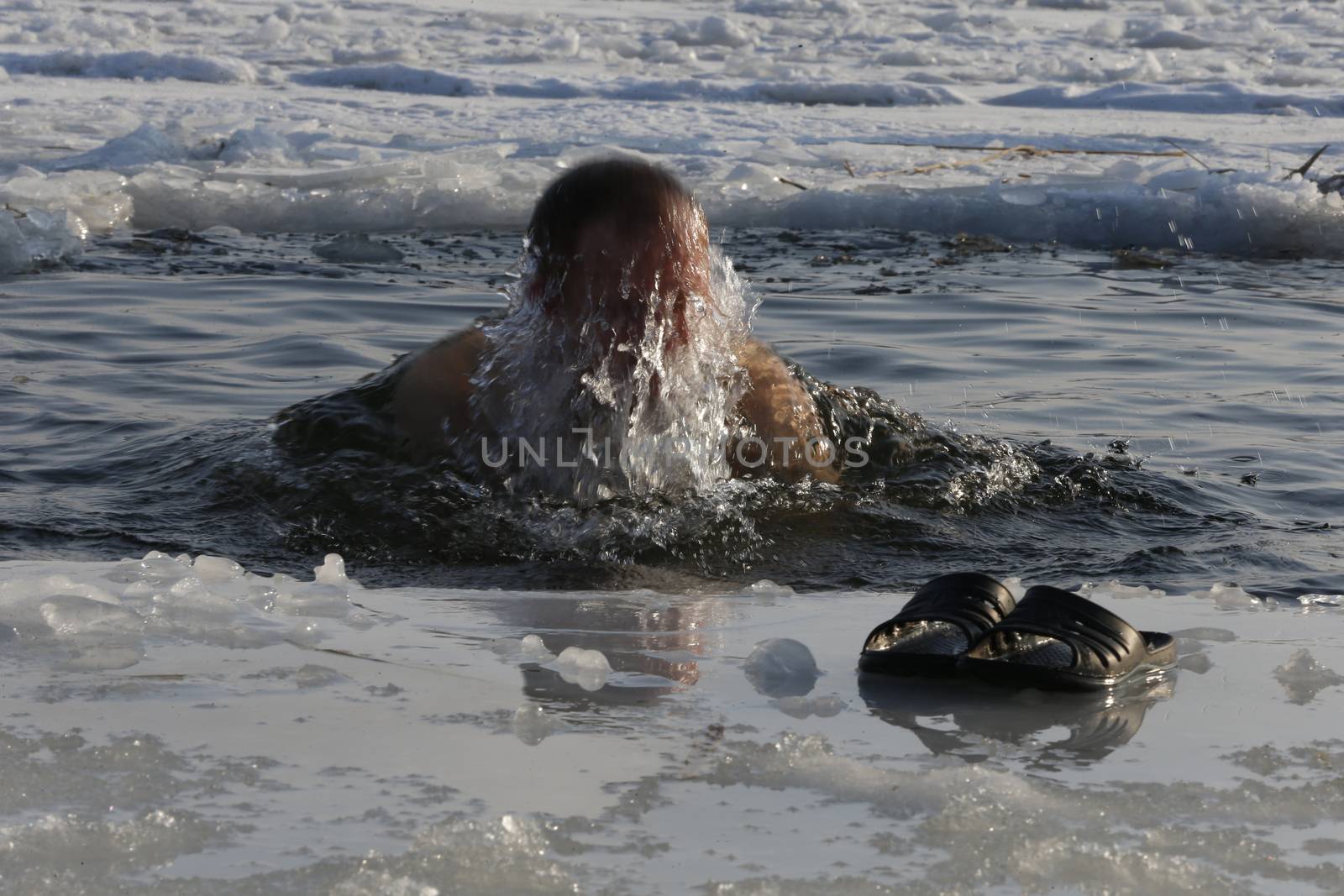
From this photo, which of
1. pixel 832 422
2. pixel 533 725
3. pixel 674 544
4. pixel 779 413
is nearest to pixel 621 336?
pixel 674 544

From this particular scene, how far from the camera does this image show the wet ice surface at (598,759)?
182cm

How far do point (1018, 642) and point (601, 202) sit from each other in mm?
1666

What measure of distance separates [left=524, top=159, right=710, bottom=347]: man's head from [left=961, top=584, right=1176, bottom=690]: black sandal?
60.5 inches

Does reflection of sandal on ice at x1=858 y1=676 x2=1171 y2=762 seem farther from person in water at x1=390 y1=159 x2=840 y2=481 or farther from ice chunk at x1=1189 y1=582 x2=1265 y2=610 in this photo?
person in water at x1=390 y1=159 x2=840 y2=481

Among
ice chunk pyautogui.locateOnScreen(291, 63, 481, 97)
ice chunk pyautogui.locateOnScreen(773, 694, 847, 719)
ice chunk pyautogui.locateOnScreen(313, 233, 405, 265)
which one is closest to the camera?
ice chunk pyautogui.locateOnScreen(773, 694, 847, 719)

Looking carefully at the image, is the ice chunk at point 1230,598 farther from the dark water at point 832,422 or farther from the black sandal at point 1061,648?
the black sandal at point 1061,648

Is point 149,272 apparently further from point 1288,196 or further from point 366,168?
point 1288,196

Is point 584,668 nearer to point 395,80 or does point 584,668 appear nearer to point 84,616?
point 84,616

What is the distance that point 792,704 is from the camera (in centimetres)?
241

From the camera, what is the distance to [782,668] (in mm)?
2568

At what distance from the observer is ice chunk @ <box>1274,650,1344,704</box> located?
2.52m

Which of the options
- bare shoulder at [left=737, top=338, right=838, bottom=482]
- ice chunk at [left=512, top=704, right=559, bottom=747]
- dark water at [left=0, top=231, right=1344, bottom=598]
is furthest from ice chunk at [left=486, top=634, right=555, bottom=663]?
bare shoulder at [left=737, top=338, right=838, bottom=482]

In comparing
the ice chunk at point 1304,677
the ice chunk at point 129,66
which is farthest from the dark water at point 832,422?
the ice chunk at point 129,66

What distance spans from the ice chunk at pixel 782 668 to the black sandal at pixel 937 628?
0.10 metres
